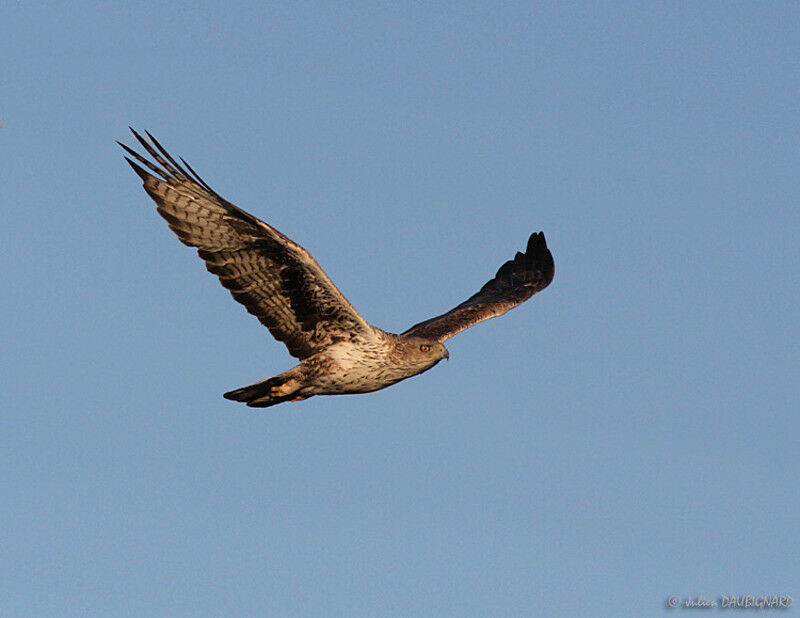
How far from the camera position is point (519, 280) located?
17703 mm

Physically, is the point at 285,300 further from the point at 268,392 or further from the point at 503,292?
the point at 503,292

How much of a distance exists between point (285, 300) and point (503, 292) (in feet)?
17.4

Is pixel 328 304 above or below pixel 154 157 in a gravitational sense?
below

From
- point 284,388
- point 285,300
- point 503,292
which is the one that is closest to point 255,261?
point 285,300

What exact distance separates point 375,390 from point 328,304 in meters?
1.36

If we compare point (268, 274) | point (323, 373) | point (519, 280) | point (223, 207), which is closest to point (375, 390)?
point (323, 373)

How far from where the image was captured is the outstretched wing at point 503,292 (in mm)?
15016

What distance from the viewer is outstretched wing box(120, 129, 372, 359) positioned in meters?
12.1

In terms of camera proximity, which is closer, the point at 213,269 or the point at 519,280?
the point at 213,269

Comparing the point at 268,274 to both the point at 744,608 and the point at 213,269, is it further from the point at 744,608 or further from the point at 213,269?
the point at 744,608

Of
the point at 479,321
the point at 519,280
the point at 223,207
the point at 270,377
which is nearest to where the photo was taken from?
the point at 223,207

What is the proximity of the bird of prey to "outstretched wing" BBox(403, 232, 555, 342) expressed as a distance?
75cm

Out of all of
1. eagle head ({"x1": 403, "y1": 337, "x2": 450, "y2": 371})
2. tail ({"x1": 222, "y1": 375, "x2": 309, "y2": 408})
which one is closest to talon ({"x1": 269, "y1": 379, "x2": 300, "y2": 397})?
tail ({"x1": 222, "y1": 375, "x2": 309, "y2": 408})

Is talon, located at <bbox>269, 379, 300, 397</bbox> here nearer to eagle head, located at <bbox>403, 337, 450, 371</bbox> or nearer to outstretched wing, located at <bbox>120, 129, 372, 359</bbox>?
outstretched wing, located at <bbox>120, 129, 372, 359</bbox>
